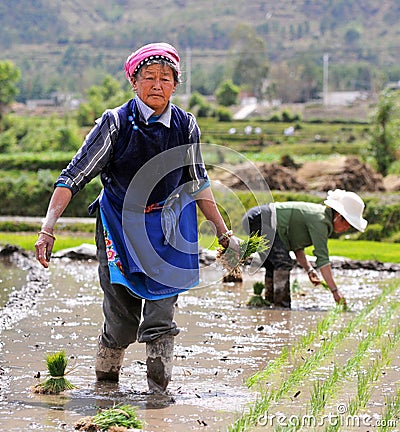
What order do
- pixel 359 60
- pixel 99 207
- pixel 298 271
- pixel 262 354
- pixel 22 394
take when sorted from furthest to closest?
pixel 359 60, pixel 298 271, pixel 262 354, pixel 99 207, pixel 22 394

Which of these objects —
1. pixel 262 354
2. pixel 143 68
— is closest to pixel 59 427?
pixel 143 68

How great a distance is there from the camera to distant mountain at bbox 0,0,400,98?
486ft

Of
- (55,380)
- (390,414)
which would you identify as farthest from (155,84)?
(390,414)

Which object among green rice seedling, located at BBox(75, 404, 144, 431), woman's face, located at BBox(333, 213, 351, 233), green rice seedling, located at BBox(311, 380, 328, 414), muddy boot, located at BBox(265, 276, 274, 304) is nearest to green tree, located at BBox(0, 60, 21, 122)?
muddy boot, located at BBox(265, 276, 274, 304)

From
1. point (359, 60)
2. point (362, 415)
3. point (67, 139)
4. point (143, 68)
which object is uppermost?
point (359, 60)

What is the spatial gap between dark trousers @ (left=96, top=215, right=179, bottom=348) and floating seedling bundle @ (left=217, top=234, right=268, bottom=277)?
0.41 meters

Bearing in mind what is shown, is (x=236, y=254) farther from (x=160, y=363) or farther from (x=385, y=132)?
(x=385, y=132)

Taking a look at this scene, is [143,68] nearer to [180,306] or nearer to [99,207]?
[99,207]

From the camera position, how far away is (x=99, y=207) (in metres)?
5.23

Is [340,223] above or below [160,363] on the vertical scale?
above

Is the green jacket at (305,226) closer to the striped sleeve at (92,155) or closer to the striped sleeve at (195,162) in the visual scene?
the striped sleeve at (195,162)

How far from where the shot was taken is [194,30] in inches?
6383

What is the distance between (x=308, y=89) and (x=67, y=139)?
263 feet

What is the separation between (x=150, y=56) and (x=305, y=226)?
12.6 ft
